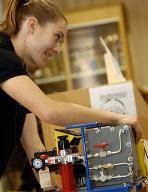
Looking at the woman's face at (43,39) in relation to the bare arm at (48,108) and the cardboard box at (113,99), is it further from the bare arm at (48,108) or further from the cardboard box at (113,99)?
the cardboard box at (113,99)

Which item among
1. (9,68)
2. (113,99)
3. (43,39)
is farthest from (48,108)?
(113,99)

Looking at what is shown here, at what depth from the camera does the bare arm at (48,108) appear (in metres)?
1.39

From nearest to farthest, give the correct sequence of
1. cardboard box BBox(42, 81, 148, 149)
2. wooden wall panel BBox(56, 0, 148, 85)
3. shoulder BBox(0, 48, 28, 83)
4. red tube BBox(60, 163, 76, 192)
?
red tube BBox(60, 163, 76, 192) < shoulder BBox(0, 48, 28, 83) < cardboard box BBox(42, 81, 148, 149) < wooden wall panel BBox(56, 0, 148, 85)

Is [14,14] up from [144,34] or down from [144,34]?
down

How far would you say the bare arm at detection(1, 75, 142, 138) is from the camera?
1.39 m

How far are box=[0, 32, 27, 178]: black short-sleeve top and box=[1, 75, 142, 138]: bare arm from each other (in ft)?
0.14

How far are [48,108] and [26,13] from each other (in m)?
0.44

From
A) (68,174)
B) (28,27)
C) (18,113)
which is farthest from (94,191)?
(28,27)

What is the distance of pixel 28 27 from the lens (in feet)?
5.31

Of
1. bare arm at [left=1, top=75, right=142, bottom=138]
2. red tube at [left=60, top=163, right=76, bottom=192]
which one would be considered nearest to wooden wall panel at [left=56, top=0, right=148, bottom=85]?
bare arm at [left=1, top=75, right=142, bottom=138]

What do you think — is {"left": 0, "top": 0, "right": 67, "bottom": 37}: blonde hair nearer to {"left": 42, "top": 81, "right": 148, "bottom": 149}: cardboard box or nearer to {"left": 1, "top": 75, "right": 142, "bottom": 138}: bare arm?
{"left": 1, "top": 75, "right": 142, "bottom": 138}: bare arm

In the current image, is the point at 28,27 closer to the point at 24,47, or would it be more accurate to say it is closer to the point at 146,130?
the point at 24,47

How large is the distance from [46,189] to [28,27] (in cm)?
62

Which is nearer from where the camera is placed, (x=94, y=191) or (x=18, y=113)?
(x=94, y=191)
